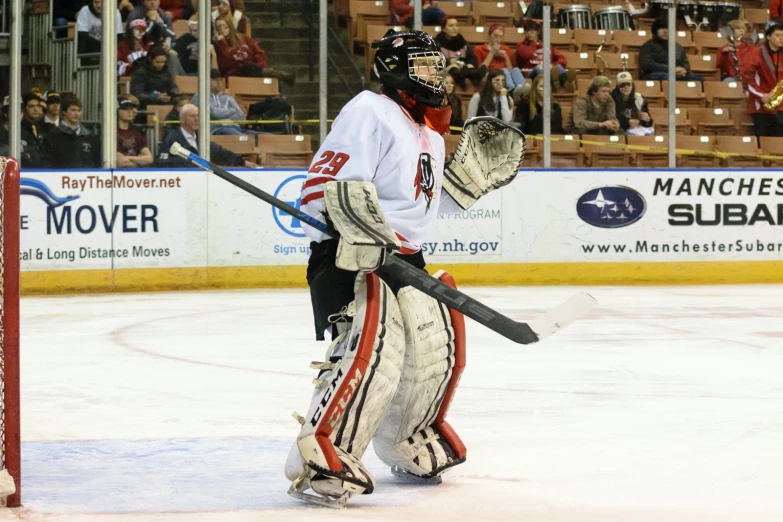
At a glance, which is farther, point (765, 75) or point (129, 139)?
point (765, 75)

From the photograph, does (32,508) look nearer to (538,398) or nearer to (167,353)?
(538,398)

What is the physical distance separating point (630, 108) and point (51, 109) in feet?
14.6

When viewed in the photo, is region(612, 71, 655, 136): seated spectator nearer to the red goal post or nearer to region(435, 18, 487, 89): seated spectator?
region(435, 18, 487, 89): seated spectator

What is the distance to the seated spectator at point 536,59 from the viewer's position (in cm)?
980

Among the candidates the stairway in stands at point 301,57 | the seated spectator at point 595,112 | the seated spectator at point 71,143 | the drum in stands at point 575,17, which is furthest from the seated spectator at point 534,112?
the seated spectator at point 71,143

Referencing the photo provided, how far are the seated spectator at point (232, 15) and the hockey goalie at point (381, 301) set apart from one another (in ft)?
20.4

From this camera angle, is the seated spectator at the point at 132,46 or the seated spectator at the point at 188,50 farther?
the seated spectator at the point at 188,50

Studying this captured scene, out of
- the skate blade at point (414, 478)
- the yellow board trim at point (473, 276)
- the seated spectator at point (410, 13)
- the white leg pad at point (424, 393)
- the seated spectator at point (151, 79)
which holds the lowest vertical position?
the yellow board trim at point (473, 276)

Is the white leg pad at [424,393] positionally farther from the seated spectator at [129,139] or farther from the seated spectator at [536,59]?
the seated spectator at [536,59]

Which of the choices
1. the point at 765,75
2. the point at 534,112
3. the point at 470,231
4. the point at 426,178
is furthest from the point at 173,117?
the point at 426,178

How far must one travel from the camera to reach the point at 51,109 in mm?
8758

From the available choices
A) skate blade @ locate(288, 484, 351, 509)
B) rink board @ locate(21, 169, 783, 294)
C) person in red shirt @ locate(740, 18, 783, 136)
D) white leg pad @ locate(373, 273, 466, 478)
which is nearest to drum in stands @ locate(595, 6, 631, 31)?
person in red shirt @ locate(740, 18, 783, 136)

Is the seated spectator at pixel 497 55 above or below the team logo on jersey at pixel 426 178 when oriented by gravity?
above

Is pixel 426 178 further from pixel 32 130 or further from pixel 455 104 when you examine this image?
pixel 455 104
